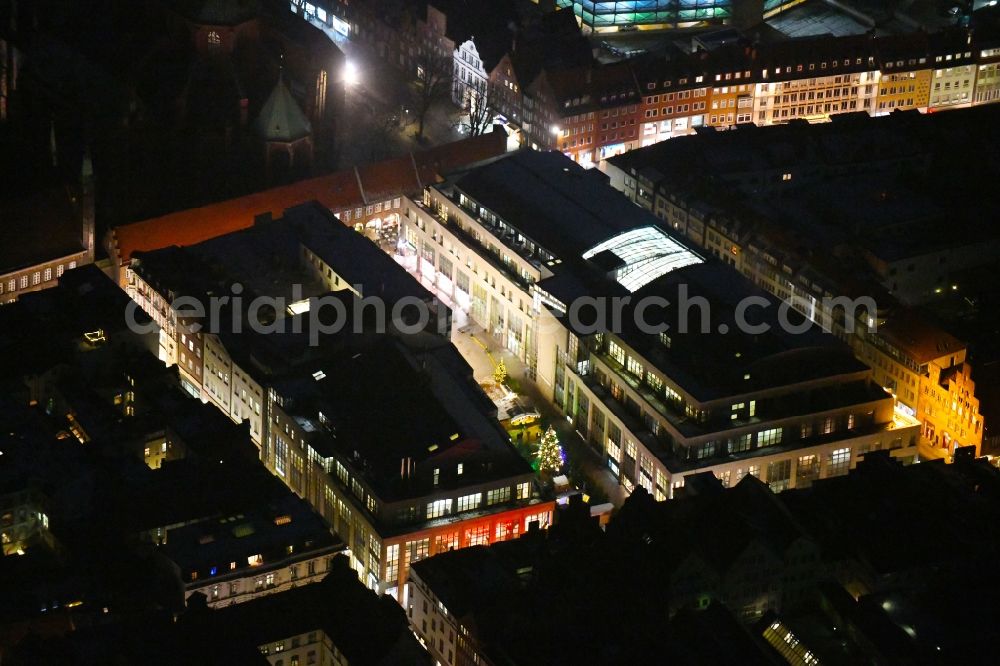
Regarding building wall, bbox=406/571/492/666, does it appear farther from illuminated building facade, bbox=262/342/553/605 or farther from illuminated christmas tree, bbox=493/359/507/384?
illuminated christmas tree, bbox=493/359/507/384

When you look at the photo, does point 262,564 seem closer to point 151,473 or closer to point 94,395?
point 151,473

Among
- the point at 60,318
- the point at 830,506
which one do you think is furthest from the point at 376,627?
the point at 60,318

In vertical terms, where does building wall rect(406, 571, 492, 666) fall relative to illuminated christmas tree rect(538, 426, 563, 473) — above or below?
below

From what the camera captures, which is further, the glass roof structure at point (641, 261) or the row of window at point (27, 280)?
the row of window at point (27, 280)

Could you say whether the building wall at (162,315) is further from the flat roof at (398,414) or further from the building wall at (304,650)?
the building wall at (304,650)

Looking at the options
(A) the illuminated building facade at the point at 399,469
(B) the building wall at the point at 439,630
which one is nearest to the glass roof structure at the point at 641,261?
(A) the illuminated building facade at the point at 399,469

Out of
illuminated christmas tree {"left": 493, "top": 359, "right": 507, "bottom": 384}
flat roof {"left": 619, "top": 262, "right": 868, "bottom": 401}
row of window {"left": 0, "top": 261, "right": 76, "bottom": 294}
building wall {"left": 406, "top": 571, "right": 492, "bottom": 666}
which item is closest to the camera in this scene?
building wall {"left": 406, "top": 571, "right": 492, "bottom": 666}

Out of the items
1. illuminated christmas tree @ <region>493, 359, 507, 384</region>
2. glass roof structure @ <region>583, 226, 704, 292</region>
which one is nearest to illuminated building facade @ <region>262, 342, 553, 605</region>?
illuminated christmas tree @ <region>493, 359, 507, 384</region>

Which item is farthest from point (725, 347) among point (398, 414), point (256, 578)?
point (256, 578)
